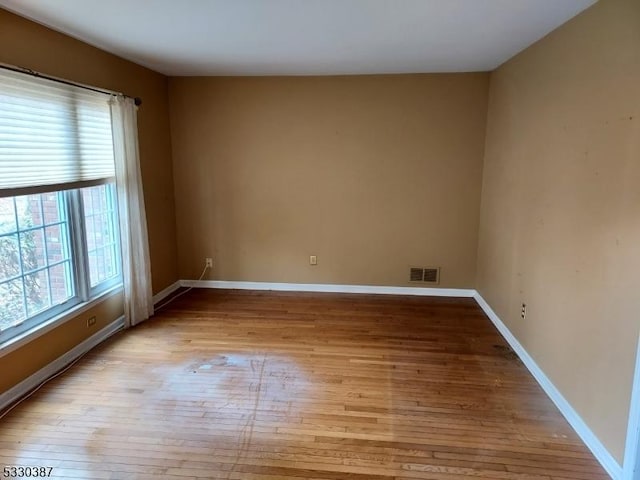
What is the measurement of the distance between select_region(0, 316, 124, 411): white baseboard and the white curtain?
0.65 ft

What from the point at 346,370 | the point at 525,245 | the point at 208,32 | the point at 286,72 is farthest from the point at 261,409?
the point at 286,72

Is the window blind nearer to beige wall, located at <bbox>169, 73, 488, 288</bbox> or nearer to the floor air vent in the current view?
beige wall, located at <bbox>169, 73, 488, 288</bbox>

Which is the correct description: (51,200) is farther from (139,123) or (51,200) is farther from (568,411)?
(568,411)

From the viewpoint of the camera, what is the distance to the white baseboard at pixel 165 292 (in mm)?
4517

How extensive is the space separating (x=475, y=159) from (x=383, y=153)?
986mm

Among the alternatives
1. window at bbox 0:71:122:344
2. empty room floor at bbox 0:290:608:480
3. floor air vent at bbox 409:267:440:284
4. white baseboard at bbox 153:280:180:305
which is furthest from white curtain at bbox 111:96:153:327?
floor air vent at bbox 409:267:440:284

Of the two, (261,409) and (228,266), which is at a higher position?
(228,266)

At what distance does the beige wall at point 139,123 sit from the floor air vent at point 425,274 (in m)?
2.81

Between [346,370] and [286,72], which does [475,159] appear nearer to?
[286,72]

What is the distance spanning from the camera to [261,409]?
2.62 m

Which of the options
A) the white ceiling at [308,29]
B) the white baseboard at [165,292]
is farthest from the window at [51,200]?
the white baseboard at [165,292]

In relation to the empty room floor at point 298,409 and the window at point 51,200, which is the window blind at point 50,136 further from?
the empty room floor at point 298,409

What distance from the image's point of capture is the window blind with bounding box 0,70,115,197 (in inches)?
100

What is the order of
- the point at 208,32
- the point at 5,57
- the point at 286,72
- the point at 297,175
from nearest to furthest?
the point at 5,57 → the point at 208,32 → the point at 286,72 → the point at 297,175
